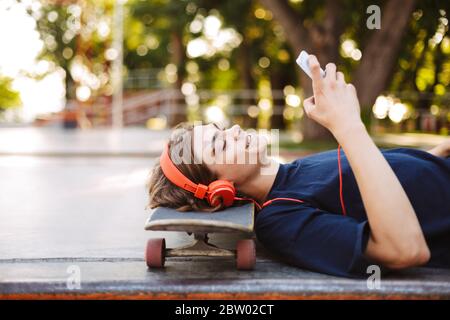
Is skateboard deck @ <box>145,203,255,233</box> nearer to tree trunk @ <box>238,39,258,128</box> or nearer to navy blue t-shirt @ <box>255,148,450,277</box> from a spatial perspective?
navy blue t-shirt @ <box>255,148,450,277</box>

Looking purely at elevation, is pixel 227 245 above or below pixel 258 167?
below

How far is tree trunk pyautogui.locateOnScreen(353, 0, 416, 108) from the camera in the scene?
1108 cm

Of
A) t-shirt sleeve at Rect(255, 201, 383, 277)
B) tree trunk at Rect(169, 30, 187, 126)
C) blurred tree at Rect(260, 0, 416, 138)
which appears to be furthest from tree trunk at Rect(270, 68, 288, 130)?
t-shirt sleeve at Rect(255, 201, 383, 277)

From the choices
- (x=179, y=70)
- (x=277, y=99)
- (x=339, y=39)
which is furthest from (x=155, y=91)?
(x=339, y=39)

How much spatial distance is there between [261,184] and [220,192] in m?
0.30

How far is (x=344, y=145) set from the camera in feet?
6.84

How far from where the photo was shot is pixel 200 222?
81.5 inches

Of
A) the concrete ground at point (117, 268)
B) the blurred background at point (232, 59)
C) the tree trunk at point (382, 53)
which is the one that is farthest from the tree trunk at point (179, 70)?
the concrete ground at point (117, 268)

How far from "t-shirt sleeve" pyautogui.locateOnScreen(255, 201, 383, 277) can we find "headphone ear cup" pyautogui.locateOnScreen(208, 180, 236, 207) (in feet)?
0.54

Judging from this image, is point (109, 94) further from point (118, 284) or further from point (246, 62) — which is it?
point (118, 284)

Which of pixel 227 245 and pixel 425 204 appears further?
pixel 227 245

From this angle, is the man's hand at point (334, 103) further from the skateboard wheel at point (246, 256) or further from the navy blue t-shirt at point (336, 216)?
the skateboard wheel at point (246, 256)

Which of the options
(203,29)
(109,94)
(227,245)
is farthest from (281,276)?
(109,94)

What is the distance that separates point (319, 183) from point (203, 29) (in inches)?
844
